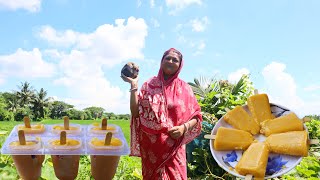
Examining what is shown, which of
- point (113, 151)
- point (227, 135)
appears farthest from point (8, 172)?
point (227, 135)

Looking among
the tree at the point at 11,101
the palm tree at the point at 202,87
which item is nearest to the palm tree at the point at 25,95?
the tree at the point at 11,101

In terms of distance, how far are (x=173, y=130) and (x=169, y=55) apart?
547 mm

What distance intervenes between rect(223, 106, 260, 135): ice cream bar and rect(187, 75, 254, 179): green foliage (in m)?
1.44

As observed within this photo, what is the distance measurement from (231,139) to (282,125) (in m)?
0.36

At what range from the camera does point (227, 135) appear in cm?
282

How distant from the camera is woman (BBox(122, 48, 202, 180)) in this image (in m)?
2.86

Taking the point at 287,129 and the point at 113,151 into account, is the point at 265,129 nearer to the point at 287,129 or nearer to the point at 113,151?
the point at 287,129

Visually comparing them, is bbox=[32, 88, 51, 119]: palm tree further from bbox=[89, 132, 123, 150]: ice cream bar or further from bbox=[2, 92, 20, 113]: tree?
bbox=[89, 132, 123, 150]: ice cream bar

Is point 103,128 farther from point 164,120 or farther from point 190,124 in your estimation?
point 190,124

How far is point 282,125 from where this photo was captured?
2705 mm

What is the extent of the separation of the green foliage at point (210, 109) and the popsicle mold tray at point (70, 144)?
5.64 ft

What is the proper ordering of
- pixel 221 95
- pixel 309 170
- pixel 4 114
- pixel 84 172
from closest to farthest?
pixel 309 170
pixel 84 172
pixel 221 95
pixel 4 114

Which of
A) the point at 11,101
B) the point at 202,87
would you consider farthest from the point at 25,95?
the point at 202,87

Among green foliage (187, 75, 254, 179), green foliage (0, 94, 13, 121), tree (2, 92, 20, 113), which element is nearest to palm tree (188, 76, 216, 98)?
green foliage (187, 75, 254, 179)
